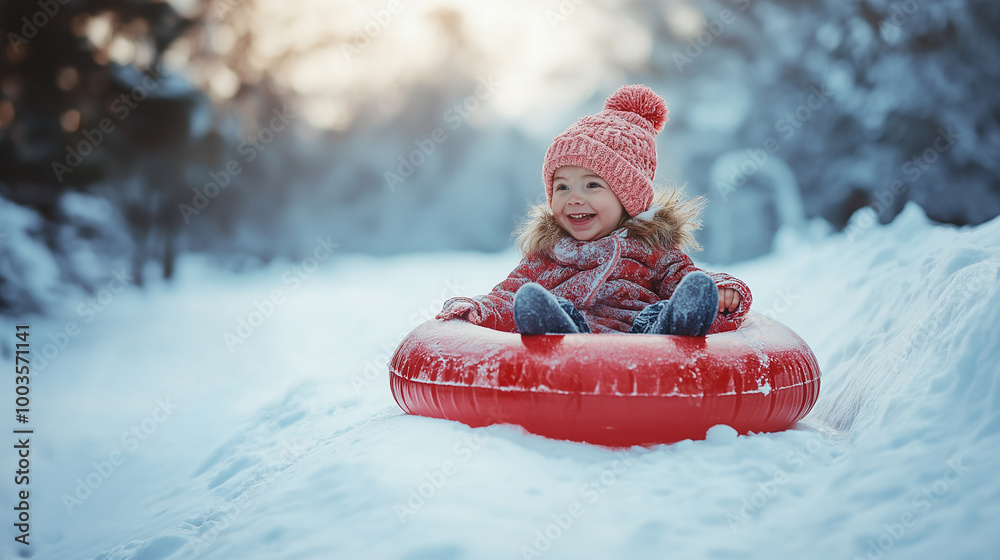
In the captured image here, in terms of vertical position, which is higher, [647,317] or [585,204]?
[585,204]

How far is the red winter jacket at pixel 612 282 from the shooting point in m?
2.73

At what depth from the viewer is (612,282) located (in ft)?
9.16

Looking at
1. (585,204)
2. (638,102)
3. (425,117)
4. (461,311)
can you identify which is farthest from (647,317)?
(425,117)

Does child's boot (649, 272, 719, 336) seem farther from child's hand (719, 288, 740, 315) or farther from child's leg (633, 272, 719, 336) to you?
child's hand (719, 288, 740, 315)

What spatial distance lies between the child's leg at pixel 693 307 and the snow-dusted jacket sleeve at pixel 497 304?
77cm

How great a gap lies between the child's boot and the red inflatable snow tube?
0.19 ft

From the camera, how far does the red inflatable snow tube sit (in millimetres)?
1945

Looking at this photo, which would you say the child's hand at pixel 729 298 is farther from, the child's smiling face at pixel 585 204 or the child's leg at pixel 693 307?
the child's smiling face at pixel 585 204

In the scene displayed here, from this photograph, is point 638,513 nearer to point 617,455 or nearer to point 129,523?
point 617,455

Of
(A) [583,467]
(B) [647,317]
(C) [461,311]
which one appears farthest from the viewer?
(C) [461,311]

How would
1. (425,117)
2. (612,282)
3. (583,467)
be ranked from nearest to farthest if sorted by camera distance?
1. (583,467)
2. (612,282)
3. (425,117)

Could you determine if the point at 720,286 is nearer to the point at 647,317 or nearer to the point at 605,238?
the point at 647,317

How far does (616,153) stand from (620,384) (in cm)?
→ 123

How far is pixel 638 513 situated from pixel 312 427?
199cm
